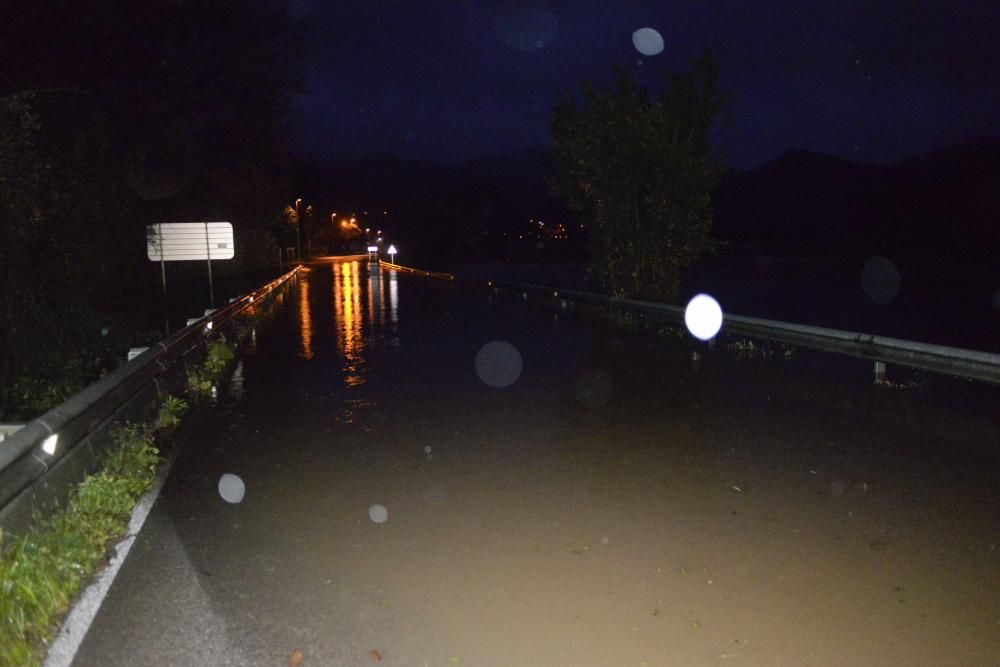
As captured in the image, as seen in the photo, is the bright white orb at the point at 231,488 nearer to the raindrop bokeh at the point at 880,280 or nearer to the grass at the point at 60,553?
the grass at the point at 60,553

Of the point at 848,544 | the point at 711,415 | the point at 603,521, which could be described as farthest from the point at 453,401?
the point at 848,544

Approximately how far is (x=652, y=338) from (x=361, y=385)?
760 centimetres

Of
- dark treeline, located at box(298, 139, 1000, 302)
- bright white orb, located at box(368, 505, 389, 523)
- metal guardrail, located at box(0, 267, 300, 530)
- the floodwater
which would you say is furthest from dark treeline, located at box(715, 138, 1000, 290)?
bright white orb, located at box(368, 505, 389, 523)

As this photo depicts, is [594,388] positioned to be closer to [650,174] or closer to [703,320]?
[703,320]

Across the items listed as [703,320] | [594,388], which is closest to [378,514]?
[594,388]

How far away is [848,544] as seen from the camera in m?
5.86

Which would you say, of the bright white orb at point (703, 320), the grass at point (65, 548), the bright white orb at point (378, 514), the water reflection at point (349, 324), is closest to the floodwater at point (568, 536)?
the bright white orb at point (378, 514)

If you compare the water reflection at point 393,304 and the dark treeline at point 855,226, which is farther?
the dark treeline at point 855,226

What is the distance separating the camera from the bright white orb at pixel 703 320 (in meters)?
16.4

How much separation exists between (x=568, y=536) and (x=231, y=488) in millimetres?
2792

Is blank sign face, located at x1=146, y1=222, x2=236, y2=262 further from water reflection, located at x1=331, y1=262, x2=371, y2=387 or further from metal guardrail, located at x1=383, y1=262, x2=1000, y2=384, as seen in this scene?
metal guardrail, located at x1=383, y1=262, x2=1000, y2=384

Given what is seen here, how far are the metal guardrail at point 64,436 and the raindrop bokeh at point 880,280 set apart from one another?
73.9 ft

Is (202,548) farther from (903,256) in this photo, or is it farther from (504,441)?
(903,256)

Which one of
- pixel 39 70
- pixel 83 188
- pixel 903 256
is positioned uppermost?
pixel 39 70
